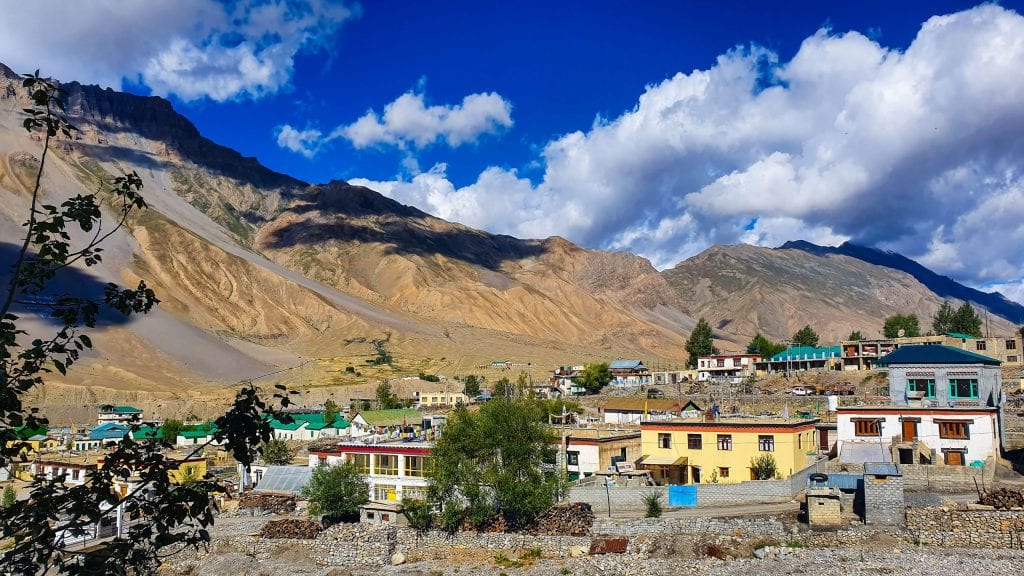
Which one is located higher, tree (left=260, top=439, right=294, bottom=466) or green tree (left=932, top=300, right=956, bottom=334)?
green tree (left=932, top=300, right=956, bottom=334)

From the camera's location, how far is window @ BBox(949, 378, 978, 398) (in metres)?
45.0

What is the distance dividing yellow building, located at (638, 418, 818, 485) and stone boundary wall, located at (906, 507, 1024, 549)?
9.49 metres

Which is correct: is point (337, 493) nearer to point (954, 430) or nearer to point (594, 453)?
point (594, 453)

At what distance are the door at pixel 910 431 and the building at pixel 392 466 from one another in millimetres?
25483

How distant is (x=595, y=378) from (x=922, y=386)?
5580cm

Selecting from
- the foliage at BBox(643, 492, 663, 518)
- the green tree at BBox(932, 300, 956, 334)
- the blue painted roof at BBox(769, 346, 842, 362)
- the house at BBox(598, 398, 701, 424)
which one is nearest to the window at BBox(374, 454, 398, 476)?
the foliage at BBox(643, 492, 663, 518)

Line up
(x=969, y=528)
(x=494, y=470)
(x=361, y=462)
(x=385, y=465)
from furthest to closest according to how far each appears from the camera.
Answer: (x=361, y=462)
(x=385, y=465)
(x=494, y=470)
(x=969, y=528)

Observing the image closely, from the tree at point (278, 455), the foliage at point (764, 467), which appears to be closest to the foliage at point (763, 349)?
the tree at point (278, 455)

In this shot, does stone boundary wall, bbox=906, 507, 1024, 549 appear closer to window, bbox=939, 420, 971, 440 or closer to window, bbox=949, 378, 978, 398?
window, bbox=939, 420, 971, 440

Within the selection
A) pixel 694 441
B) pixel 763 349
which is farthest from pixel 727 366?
pixel 694 441

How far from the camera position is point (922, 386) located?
4638cm

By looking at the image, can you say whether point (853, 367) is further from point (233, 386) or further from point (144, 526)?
point (233, 386)

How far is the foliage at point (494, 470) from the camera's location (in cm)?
3666

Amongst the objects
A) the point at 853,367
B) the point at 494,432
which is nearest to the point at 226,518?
the point at 494,432
